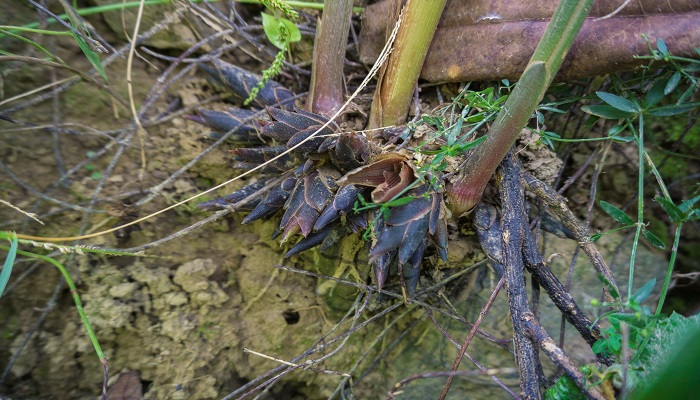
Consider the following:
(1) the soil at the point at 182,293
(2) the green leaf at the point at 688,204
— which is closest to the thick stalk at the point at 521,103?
(1) the soil at the point at 182,293

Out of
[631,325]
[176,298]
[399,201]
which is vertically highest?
[399,201]

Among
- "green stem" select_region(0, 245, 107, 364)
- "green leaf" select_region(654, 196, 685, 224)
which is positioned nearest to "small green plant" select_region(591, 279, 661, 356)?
"green leaf" select_region(654, 196, 685, 224)

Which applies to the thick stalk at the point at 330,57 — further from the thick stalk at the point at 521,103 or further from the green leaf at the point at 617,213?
the green leaf at the point at 617,213

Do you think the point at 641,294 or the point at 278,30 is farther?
the point at 278,30

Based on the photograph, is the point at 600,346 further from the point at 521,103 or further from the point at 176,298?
the point at 176,298

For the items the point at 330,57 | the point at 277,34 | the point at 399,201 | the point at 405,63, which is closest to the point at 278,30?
the point at 277,34

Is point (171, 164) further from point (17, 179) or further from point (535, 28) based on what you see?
point (535, 28)
